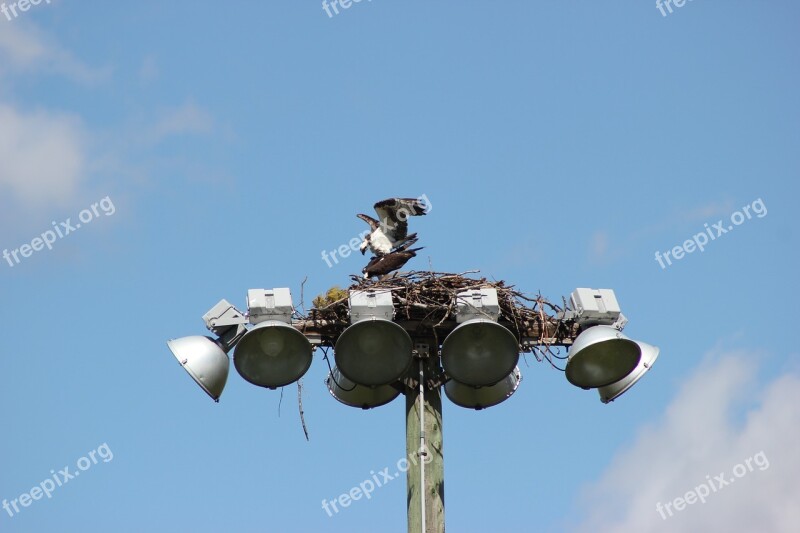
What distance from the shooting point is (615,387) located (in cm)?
1040

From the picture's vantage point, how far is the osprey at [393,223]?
12641 mm

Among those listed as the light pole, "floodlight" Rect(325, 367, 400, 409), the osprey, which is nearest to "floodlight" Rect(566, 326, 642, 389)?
the light pole

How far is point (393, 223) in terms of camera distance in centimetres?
1282

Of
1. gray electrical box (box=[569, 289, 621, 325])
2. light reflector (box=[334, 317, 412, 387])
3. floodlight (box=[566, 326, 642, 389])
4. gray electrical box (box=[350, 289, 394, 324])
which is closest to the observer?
light reflector (box=[334, 317, 412, 387])

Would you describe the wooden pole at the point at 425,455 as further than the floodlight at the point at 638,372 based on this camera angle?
No

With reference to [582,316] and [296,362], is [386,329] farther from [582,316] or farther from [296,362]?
[582,316]

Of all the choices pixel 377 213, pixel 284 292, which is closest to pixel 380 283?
pixel 284 292

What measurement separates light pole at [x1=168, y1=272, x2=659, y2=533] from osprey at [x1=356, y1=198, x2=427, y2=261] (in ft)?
6.01

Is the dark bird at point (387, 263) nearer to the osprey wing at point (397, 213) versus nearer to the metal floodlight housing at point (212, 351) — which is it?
the osprey wing at point (397, 213)

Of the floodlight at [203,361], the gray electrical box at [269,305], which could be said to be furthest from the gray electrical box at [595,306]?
the floodlight at [203,361]

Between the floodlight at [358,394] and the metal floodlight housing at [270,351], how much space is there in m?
1.19

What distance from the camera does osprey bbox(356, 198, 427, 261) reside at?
12.6 metres

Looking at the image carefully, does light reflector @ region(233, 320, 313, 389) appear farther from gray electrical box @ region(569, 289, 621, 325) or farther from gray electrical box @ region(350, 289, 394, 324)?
gray electrical box @ region(569, 289, 621, 325)

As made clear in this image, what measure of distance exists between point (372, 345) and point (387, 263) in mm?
2275
